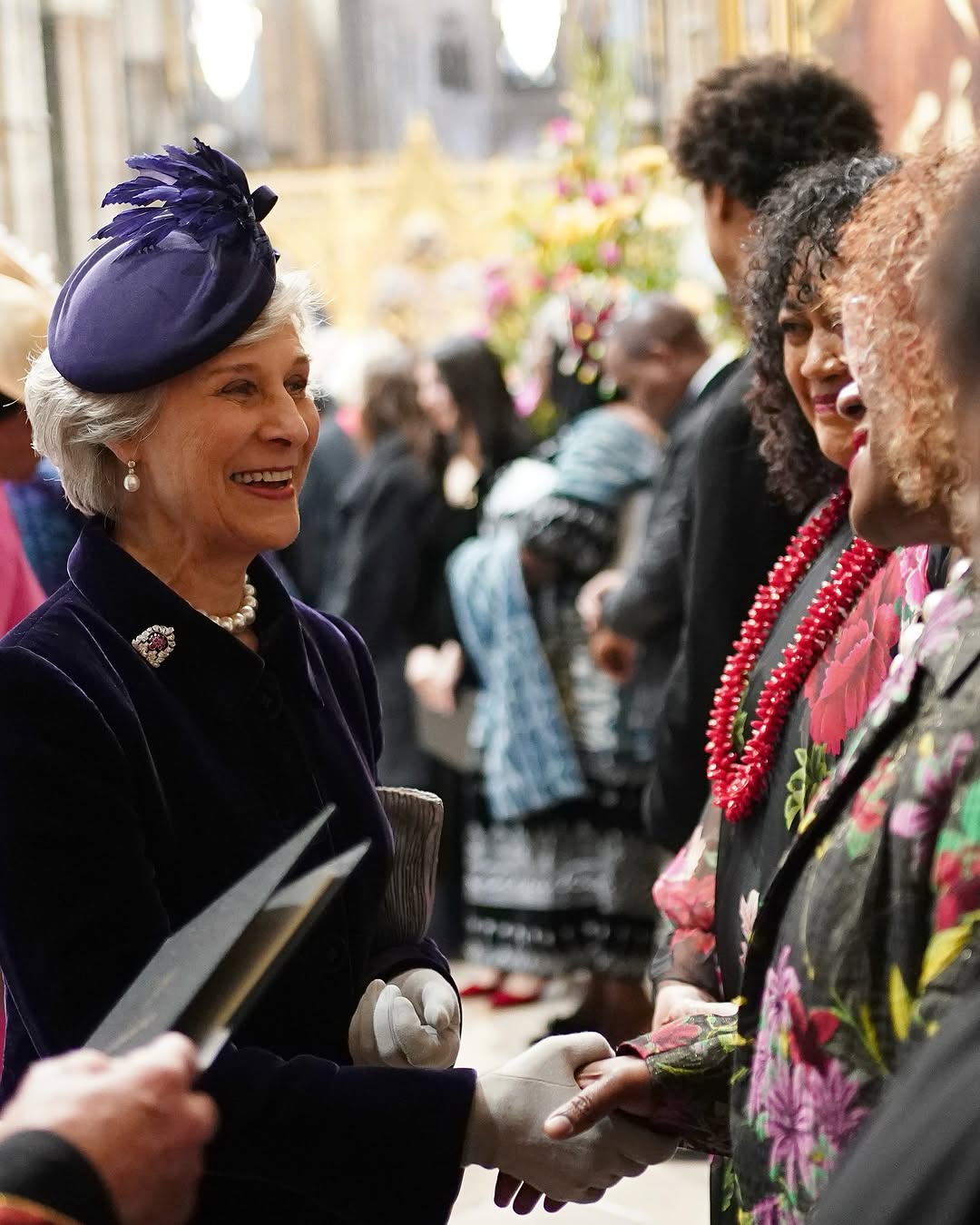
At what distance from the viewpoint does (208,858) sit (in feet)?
5.57

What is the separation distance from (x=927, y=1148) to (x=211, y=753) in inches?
39.7

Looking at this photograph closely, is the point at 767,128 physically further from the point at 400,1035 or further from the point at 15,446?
the point at 400,1035

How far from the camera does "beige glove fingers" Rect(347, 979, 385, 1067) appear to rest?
5.73ft

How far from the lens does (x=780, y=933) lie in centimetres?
131

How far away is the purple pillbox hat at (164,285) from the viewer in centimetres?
172

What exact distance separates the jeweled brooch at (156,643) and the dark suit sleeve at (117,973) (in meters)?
0.13

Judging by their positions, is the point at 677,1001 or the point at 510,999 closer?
the point at 677,1001

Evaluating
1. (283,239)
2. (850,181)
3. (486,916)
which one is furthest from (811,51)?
(283,239)

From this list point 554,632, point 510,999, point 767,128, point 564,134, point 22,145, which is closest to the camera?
point 767,128

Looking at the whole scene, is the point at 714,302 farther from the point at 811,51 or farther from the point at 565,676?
the point at 565,676

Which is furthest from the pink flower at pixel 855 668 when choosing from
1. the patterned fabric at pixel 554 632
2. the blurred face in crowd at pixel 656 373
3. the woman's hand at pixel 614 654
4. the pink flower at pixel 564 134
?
the pink flower at pixel 564 134

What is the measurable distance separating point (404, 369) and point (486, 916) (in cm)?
220

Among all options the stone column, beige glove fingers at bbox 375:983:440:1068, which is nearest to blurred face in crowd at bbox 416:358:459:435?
beige glove fingers at bbox 375:983:440:1068

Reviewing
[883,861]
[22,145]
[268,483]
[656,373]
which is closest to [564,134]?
[656,373]
